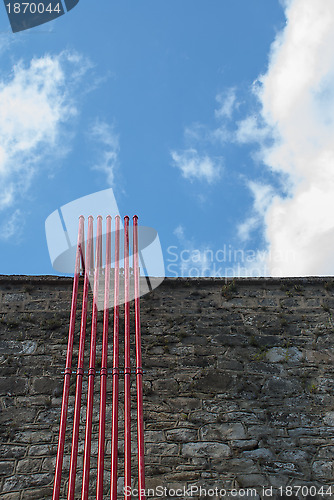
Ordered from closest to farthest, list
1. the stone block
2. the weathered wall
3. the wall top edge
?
the weathered wall, the stone block, the wall top edge

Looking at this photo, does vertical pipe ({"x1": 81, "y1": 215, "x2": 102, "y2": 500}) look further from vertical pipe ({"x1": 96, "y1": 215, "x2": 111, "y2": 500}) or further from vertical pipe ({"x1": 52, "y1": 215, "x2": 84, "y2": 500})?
vertical pipe ({"x1": 52, "y1": 215, "x2": 84, "y2": 500})

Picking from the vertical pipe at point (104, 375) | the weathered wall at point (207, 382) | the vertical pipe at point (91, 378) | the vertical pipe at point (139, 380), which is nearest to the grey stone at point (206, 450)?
the weathered wall at point (207, 382)

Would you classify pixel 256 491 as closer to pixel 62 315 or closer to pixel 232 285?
pixel 232 285

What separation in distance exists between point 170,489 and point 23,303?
2848 millimetres

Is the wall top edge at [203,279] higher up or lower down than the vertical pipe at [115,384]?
higher up

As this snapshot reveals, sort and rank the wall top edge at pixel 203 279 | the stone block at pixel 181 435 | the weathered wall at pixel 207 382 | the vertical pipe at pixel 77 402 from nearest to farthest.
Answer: the vertical pipe at pixel 77 402 → the weathered wall at pixel 207 382 → the stone block at pixel 181 435 → the wall top edge at pixel 203 279

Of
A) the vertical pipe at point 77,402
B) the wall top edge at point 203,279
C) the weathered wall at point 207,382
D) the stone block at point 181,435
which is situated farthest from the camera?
the wall top edge at point 203,279

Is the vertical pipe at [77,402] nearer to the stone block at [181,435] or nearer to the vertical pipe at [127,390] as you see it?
the vertical pipe at [127,390]

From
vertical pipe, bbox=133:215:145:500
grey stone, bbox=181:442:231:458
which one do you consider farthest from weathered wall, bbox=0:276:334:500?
vertical pipe, bbox=133:215:145:500

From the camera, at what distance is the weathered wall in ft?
15.0

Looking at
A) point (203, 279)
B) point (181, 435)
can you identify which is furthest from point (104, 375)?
point (203, 279)

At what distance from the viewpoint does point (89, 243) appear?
5883mm

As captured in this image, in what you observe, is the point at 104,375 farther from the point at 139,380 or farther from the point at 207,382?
the point at 207,382

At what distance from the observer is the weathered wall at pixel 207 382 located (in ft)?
15.0
